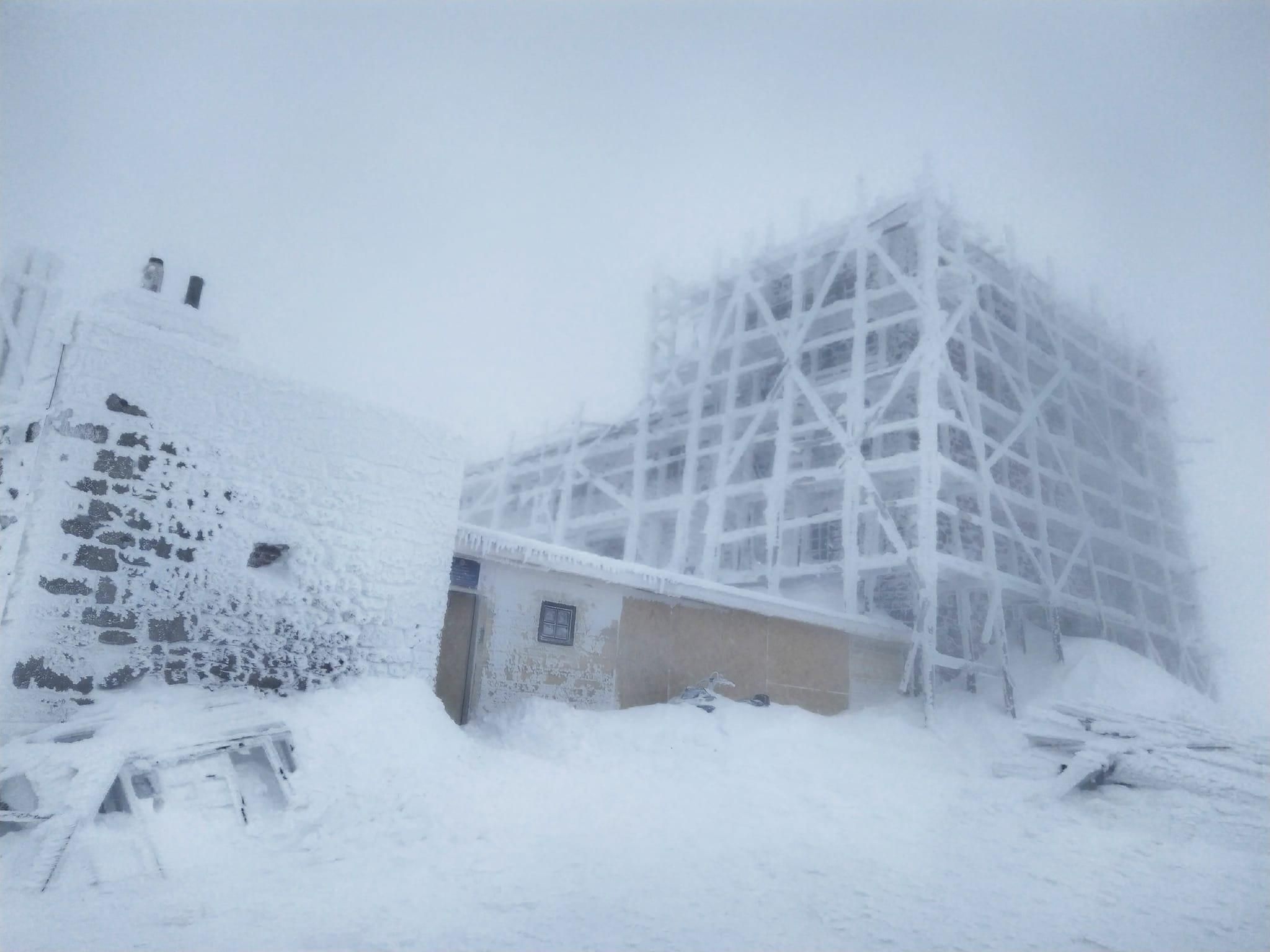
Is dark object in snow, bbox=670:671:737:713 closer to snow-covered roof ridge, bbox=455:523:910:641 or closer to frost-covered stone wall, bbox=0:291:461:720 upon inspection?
snow-covered roof ridge, bbox=455:523:910:641

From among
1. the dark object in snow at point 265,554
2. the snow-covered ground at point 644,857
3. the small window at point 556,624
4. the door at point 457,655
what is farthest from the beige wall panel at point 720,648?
the dark object in snow at point 265,554

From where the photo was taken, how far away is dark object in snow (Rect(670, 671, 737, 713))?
10297 mm

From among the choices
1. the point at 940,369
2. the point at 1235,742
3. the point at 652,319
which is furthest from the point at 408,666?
the point at 652,319

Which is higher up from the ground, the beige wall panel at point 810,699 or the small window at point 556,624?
the small window at point 556,624

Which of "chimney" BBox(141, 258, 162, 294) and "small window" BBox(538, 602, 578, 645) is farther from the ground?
"chimney" BBox(141, 258, 162, 294)

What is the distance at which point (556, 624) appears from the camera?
1048 centimetres

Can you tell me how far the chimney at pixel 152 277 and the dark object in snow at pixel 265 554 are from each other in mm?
2401

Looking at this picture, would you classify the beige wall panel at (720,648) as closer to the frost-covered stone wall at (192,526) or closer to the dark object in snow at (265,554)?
the frost-covered stone wall at (192,526)

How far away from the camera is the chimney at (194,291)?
7086 millimetres

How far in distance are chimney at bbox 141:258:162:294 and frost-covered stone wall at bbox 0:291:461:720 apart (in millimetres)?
415

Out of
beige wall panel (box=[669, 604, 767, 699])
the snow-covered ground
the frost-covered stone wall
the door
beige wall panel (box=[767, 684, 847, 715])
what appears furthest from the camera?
beige wall panel (box=[767, 684, 847, 715])

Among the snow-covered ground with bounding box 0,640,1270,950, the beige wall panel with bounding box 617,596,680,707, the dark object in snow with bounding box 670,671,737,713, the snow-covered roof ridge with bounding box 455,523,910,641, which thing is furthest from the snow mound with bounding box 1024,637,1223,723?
the beige wall panel with bounding box 617,596,680,707

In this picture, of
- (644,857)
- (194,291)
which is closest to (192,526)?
(194,291)

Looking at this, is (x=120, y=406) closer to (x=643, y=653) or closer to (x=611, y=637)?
(x=611, y=637)
